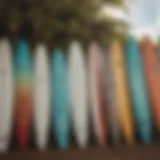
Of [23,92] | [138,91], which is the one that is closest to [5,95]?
[23,92]

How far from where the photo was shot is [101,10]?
43.8 inches

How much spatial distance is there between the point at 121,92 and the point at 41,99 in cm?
22

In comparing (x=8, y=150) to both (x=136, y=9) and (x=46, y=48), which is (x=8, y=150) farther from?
(x=136, y=9)

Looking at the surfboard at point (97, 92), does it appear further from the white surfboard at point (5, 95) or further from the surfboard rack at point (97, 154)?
the white surfboard at point (5, 95)

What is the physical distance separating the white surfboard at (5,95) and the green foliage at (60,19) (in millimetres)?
94

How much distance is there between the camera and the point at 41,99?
989 mm

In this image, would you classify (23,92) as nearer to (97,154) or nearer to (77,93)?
(77,93)

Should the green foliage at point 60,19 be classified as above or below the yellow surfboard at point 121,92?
above

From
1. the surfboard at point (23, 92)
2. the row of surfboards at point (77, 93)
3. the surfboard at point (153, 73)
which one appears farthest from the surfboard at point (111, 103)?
the surfboard at point (23, 92)

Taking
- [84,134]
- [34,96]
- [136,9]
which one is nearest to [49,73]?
[34,96]

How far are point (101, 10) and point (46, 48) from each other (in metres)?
0.21

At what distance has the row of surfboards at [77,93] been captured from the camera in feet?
3.20

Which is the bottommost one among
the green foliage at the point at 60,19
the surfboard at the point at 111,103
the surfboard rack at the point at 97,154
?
the surfboard rack at the point at 97,154

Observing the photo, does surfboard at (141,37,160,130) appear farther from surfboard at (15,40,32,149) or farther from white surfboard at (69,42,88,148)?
surfboard at (15,40,32,149)
